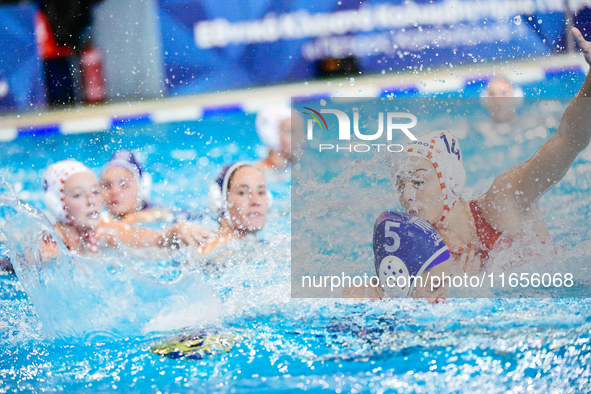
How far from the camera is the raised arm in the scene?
1.46 meters

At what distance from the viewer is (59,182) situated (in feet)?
7.97

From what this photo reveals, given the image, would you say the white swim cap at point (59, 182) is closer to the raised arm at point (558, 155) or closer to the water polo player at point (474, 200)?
the water polo player at point (474, 200)

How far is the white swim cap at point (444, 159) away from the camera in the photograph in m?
1.59

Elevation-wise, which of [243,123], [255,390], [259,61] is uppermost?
[259,61]

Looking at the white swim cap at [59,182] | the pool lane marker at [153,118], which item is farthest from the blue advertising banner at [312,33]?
the white swim cap at [59,182]

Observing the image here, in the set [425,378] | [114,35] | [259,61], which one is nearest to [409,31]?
[259,61]

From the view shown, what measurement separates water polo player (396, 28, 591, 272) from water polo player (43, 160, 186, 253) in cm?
146

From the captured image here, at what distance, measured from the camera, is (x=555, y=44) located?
6.09 m

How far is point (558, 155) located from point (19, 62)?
5.52m

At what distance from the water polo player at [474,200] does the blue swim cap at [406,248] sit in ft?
0.28

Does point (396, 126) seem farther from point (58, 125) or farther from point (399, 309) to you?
point (58, 125)

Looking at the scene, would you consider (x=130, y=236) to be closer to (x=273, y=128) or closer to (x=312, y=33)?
(x=273, y=128)

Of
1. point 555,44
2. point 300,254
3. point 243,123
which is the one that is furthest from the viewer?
point 555,44

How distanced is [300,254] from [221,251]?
37 cm
